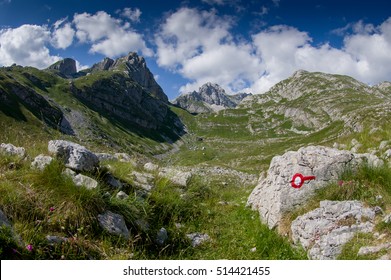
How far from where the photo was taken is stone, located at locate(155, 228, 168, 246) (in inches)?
323

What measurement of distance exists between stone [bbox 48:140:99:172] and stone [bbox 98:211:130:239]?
6.13 ft

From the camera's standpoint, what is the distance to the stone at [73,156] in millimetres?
8805

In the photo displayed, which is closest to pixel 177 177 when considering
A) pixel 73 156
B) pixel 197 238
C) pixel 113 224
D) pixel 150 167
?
pixel 150 167

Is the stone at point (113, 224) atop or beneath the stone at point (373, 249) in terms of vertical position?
atop

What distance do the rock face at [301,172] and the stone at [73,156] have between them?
530 centimetres

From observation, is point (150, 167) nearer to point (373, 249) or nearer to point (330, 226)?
point (330, 226)

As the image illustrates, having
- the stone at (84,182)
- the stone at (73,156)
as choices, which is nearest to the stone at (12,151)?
the stone at (73,156)

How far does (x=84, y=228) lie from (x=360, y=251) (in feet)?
18.7

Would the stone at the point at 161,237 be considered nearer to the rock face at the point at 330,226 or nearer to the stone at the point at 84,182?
the stone at the point at 84,182

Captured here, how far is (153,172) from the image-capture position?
12.3 meters

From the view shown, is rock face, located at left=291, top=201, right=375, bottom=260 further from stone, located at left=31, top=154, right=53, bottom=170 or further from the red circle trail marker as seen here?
stone, located at left=31, top=154, right=53, bottom=170

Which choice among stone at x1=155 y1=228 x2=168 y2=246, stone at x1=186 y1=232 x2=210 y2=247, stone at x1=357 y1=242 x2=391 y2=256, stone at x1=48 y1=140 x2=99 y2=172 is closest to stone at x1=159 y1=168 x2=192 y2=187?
stone at x1=186 y1=232 x2=210 y2=247

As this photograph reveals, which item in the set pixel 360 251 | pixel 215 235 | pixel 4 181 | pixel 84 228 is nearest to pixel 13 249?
pixel 84 228

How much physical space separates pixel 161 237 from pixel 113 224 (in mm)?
1407
